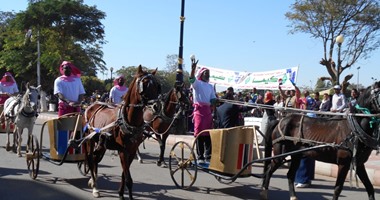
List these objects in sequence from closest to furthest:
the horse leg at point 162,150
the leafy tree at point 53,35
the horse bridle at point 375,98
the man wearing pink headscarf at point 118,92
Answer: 1. the horse bridle at point 375,98
2. the horse leg at point 162,150
3. the man wearing pink headscarf at point 118,92
4. the leafy tree at point 53,35

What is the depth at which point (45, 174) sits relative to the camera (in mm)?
9258

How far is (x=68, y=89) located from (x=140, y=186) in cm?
239

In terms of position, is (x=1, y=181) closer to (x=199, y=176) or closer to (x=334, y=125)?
(x=199, y=176)

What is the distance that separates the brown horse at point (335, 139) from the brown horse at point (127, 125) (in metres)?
2.36

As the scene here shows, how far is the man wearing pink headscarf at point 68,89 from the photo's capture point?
855 cm

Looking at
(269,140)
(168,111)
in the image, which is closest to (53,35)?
(168,111)

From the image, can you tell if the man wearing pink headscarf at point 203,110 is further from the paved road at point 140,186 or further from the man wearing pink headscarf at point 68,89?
the man wearing pink headscarf at point 68,89

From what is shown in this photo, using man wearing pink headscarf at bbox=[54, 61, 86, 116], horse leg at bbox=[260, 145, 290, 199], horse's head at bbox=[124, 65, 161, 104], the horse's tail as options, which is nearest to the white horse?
man wearing pink headscarf at bbox=[54, 61, 86, 116]

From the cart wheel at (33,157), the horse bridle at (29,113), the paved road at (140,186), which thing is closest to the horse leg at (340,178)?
the paved road at (140,186)

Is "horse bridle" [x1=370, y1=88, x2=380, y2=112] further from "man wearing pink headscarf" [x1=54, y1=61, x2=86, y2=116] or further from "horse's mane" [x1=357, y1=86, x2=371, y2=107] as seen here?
"man wearing pink headscarf" [x1=54, y1=61, x2=86, y2=116]

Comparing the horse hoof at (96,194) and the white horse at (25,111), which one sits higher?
the white horse at (25,111)

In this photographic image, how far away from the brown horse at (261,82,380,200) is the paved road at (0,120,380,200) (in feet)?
3.01

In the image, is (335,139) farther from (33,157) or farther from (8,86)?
(8,86)

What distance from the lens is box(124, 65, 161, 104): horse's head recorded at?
6363mm
